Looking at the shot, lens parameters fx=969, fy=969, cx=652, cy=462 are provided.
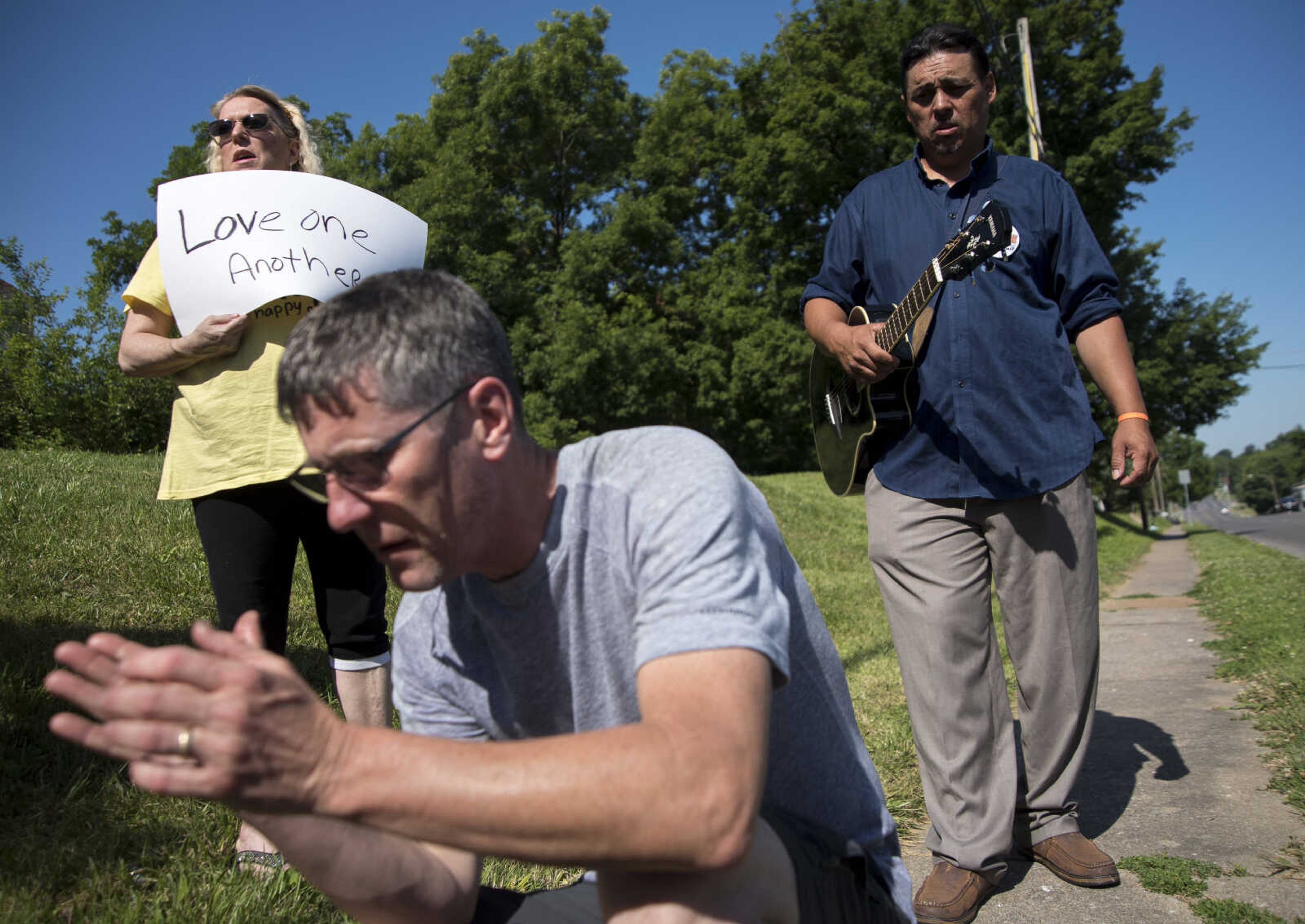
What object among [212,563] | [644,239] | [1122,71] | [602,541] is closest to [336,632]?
[212,563]

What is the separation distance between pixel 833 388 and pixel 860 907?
2.34m

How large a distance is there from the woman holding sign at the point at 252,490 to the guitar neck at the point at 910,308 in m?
1.74

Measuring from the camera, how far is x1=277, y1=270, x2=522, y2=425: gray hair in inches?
53.0

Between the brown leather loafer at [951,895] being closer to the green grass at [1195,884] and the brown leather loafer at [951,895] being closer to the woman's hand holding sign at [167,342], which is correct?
the green grass at [1195,884]

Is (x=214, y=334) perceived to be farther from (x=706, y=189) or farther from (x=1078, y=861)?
(x=706, y=189)

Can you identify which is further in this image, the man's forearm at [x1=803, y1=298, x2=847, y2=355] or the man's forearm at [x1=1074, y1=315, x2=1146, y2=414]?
the man's forearm at [x1=803, y1=298, x2=847, y2=355]

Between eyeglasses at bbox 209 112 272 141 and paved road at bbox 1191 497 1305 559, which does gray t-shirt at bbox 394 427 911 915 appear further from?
paved road at bbox 1191 497 1305 559

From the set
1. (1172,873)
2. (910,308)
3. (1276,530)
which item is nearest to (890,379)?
(910,308)

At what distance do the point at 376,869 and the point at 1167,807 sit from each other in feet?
9.97

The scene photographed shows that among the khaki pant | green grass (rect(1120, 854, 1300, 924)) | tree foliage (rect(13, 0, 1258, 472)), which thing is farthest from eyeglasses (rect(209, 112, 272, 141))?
tree foliage (rect(13, 0, 1258, 472))

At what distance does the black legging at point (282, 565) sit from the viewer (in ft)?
8.56

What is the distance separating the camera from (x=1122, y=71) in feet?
79.3

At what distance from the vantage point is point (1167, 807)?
3.42 meters

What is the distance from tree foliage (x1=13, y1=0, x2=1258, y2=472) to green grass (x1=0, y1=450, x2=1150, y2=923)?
777 inches
